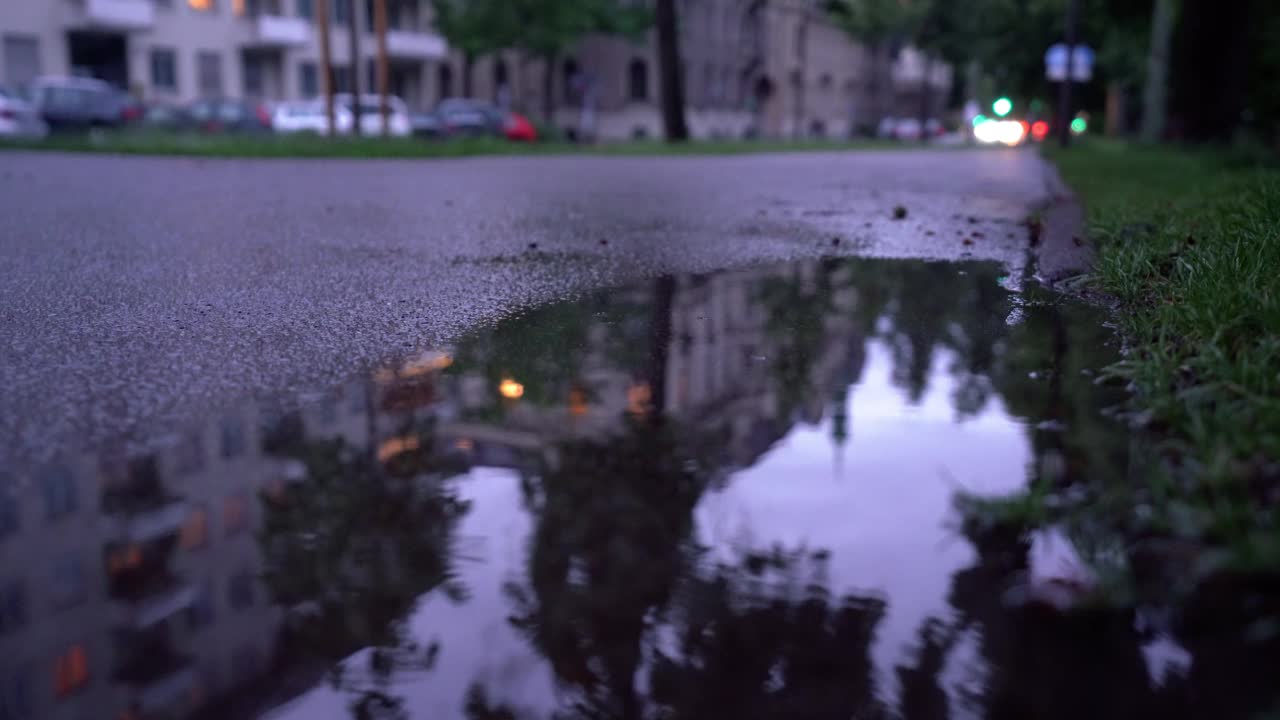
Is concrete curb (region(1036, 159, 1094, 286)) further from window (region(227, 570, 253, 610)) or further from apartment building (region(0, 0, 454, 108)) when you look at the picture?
apartment building (region(0, 0, 454, 108))

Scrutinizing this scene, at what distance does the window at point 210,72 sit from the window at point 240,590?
5042 cm

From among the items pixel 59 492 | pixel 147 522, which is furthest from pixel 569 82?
pixel 147 522

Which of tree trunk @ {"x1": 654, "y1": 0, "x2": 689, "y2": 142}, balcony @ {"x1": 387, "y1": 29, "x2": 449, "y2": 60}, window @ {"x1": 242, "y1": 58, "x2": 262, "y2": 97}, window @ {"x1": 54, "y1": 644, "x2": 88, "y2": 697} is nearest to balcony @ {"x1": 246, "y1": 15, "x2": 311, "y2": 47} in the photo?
window @ {"x1": 242, "y1": 58, "x2": 262, "y2": 97}

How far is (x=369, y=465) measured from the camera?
117 inches

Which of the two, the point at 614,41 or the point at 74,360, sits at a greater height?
the point at 614,41

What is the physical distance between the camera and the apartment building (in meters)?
43.1

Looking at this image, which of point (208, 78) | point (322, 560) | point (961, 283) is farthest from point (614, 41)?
point (322, 560)

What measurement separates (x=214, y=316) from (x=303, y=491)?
7.68ft

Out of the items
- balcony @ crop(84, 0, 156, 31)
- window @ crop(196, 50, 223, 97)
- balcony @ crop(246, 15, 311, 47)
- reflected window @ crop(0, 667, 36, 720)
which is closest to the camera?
reflected window @ crop(0, 667, 36, 720)

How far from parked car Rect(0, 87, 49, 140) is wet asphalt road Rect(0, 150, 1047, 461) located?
509 inches

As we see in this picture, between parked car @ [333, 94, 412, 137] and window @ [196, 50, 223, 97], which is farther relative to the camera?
window @ [196, 50, 223, 97]

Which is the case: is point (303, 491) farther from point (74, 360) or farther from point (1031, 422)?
point (1031, 422)

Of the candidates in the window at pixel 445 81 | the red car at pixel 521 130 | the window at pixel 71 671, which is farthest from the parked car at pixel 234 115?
the window at pixel 71 671

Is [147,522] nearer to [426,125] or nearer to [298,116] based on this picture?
[298,116]
